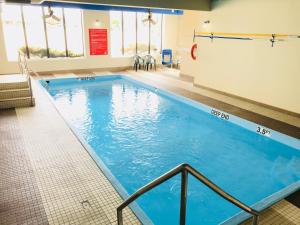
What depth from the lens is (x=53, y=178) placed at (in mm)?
2875

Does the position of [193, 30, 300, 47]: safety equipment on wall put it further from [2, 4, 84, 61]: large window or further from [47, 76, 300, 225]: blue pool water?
[2, 4, 84, 61]: large window

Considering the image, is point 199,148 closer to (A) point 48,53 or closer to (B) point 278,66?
(B) point 278,66

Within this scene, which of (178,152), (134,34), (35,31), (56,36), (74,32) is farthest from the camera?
(134,34)

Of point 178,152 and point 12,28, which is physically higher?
point 12,28

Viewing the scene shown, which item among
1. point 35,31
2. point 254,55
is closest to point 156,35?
point 35,31

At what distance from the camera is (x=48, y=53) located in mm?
9688

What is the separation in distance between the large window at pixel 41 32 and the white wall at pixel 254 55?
516 cm

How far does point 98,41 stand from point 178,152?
24.1 ft

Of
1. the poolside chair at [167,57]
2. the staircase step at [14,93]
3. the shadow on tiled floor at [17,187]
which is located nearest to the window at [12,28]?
the staircase step at [14,93]

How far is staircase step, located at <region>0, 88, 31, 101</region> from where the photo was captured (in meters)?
5.16

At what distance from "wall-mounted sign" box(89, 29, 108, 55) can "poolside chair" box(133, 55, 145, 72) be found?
134 cm

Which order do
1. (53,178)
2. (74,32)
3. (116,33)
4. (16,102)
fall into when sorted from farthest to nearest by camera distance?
(116,33)
(74,32)
(16,102)
(53,178)

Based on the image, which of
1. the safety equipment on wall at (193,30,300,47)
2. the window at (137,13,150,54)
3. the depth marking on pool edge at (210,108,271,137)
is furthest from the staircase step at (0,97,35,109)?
the window at (137,13,150,54)

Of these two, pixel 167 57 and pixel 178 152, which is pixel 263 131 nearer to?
pixel 178 152
